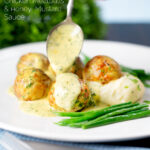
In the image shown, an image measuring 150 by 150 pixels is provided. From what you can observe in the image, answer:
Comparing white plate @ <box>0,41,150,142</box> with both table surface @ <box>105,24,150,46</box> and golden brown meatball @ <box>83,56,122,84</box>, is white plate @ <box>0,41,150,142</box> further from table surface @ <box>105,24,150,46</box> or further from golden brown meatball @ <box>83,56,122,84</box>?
table surface @ <box>105,24,150,46</box>

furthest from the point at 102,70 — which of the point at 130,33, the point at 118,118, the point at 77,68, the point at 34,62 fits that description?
the point at 130,33

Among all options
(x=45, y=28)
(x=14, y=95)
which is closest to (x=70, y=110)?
(x=14, y=95)

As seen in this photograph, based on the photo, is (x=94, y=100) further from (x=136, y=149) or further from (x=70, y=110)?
(x=136, y=149)

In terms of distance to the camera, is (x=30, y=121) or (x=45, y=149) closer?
(x=45, y=149)

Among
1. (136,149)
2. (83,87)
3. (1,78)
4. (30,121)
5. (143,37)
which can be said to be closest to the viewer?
(136,149)

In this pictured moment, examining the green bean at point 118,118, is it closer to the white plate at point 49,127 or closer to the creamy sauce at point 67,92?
the white plate at point 49,127

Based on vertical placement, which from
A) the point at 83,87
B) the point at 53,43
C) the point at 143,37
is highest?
the point at 53,43

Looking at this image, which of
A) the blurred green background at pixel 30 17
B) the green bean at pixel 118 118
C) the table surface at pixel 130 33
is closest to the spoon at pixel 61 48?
the green bean at pixel 118 118

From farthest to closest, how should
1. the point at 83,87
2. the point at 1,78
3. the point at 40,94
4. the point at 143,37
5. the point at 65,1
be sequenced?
the point at 143,37, the point at 65,1, the point at 1,78, the point at 40,94, the point at 83,87
